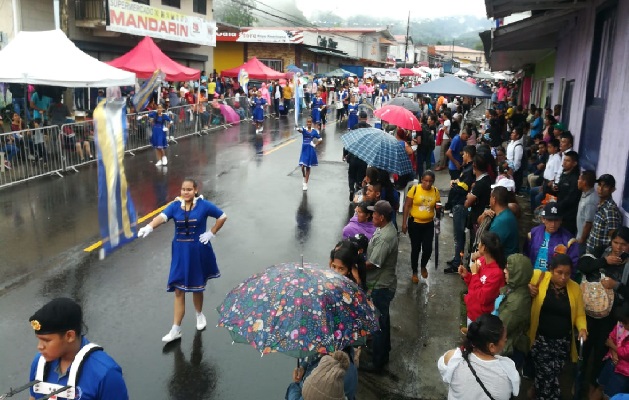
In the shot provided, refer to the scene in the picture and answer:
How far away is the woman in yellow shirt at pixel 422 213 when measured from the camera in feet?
23.8

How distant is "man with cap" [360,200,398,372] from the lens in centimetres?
524

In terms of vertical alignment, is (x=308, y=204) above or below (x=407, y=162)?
below

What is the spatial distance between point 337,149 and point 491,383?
16.3m

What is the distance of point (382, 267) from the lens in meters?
5.29

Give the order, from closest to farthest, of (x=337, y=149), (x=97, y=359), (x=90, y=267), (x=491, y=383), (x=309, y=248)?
(x=97, y=359)
(x=491, y=383)
(x=90, y=267)
(x=309, y=248)
(x=337, y=149)

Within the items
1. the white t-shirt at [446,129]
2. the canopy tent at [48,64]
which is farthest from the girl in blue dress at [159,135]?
the white t-shirt at [446,129]

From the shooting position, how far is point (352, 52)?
58281mm

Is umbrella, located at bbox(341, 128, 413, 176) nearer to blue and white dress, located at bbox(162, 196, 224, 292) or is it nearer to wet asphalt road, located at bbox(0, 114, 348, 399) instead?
wet asphalt road, located at bbox(0, 114, 348, 399)

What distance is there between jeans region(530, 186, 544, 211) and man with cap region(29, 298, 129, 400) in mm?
8541

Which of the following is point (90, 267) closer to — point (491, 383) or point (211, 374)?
point (211, 374)

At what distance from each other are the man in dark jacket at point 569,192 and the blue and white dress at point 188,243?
4.43 m

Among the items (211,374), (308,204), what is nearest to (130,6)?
(308,204)

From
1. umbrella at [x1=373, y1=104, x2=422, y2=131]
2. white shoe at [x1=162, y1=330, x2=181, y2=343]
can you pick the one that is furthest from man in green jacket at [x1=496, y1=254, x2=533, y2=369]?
umbrella at [x1=373, y1=104, x2=422, y2=131]

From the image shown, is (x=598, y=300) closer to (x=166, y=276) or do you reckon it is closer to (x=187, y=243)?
(x=187, y=243)
